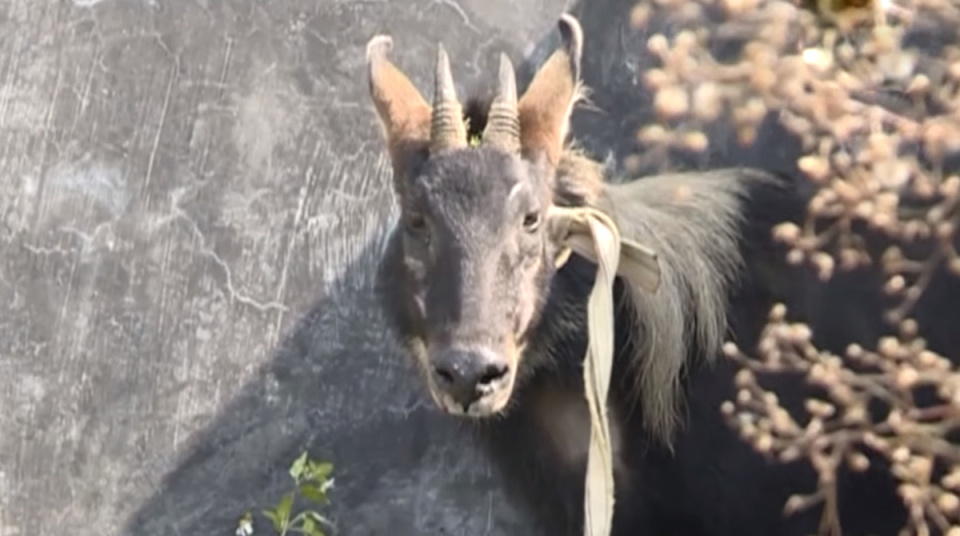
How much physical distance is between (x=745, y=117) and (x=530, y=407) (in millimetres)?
1846

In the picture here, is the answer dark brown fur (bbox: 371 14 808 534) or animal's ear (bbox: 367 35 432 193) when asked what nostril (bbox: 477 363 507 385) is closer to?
dark brown fur (bbox: 371 14 808 534)

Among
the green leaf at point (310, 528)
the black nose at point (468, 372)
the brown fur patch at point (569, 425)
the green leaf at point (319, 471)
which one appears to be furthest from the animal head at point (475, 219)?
the green leaf at point (310, 528)

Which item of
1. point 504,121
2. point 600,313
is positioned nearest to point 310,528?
point 600,313

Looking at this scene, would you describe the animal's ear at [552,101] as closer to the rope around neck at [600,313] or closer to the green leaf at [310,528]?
the rope around neck at [600,313]

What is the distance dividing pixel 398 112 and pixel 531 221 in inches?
21.0

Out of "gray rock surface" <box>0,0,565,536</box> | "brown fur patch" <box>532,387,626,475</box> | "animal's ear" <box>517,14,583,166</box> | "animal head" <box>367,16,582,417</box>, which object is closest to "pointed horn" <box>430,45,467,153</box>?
"animal head" <box>367,16,582,417</box>

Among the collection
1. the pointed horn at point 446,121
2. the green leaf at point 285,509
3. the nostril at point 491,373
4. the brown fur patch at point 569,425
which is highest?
the pointed horn at point 446,121

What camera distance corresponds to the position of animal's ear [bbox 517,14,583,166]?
5.93 m

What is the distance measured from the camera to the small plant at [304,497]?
21.8 feet

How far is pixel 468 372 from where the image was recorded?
5.48 meters

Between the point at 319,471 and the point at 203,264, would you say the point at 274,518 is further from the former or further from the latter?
the point at 203,264

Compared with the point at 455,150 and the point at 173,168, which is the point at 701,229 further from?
the point at 173,168

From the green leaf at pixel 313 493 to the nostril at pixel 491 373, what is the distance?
50.1 inches

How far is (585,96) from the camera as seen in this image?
677 cm
